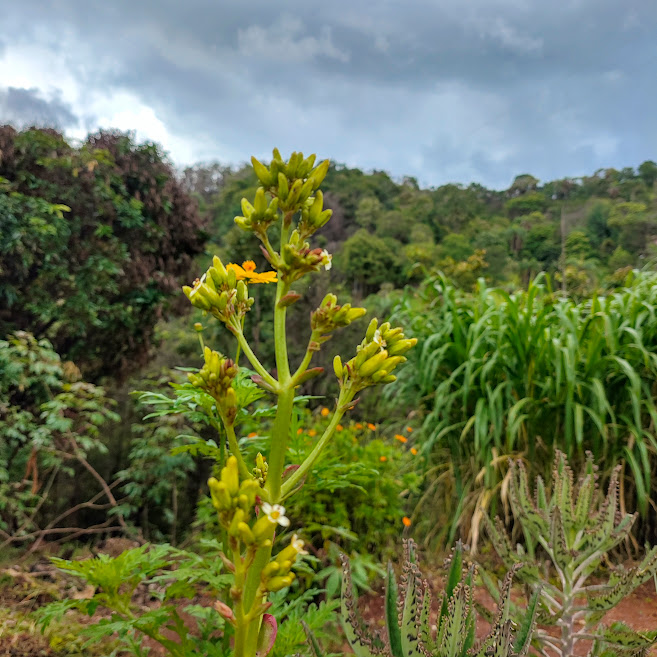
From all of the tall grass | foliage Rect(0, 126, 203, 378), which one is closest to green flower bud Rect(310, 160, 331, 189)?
the tall grass

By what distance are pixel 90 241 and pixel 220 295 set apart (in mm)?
4647

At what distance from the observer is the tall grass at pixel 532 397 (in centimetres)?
270

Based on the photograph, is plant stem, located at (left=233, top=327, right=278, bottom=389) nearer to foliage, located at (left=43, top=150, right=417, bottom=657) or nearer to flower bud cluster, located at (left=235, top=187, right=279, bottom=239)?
foliage, located at (left=43, top=150, right=417, bottom=657)

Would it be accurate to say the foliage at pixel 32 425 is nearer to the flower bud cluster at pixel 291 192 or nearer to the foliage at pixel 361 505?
the foliage at pixel 361 505

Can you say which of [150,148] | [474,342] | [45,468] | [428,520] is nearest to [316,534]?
[428,520]

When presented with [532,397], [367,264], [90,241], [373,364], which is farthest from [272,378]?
[367,264]

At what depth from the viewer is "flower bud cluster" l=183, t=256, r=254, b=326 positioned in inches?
29.1

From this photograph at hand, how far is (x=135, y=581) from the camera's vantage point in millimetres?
1225

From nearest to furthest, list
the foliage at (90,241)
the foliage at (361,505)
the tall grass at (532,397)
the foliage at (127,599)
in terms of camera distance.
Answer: the foliage at (127,599) < the foliage at (361,505) < the tall grass at (532,397) < the foliage at (90,241)

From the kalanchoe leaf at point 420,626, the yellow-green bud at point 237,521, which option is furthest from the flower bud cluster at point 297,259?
the kalanchoe leaf at point 420,626

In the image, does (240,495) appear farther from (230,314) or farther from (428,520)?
(428,520)

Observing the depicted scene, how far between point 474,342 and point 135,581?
252 cm

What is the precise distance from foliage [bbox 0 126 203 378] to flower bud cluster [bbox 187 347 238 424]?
4126 mm

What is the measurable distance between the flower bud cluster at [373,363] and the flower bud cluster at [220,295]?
7.4 inches
